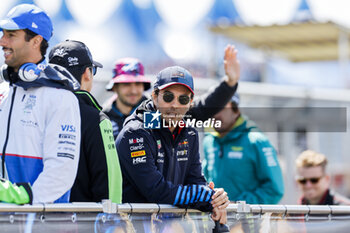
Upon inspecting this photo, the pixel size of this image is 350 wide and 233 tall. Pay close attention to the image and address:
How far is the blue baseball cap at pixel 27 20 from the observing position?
354 cm

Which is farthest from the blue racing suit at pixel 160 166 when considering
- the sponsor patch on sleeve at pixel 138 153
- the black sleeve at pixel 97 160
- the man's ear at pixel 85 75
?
the man's ear at pixel 85 75

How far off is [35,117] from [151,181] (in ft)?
2.65

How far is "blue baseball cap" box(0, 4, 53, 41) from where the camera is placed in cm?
354

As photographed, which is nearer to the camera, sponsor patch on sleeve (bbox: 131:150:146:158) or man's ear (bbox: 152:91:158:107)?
sponsor patch on sleeve (bbox: 131:150:146:158)

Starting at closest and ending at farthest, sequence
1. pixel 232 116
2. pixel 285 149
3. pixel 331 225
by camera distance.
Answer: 1. pixel 331 225
2. pixel 232 116
3. pixel 285 149

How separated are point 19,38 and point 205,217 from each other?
150 centimetres

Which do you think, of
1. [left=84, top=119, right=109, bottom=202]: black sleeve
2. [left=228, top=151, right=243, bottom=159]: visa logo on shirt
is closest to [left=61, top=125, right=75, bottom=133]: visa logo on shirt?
[left=84, top=119, right=109, bottom=202]: black sleeve

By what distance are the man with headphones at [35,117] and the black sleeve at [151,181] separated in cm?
52

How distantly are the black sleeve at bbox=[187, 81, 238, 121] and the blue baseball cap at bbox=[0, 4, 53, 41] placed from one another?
2.15 m

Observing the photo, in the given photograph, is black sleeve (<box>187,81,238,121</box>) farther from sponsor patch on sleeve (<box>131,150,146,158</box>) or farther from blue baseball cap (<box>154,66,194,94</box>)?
sponsor patch on sleeve (<box>131,150,146,158</box>)

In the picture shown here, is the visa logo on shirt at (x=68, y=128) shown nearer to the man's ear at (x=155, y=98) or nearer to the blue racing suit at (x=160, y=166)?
the blue racing suit at (x=160, y=166)

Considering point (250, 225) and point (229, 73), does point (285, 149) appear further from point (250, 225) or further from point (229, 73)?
point (250, 225)

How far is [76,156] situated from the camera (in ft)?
11.3

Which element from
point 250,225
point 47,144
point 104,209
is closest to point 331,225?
point 250,225
